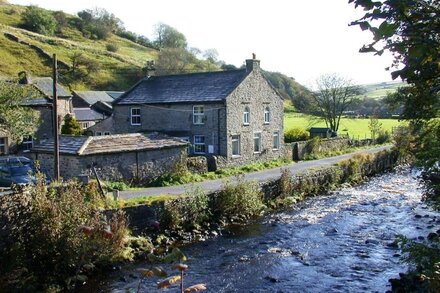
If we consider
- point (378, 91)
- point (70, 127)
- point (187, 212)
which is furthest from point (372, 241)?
point (378, 91)

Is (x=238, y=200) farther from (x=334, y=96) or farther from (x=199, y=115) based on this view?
(x=334, y=96)

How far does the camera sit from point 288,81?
4579 inches

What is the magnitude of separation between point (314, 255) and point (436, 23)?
49.5 feet

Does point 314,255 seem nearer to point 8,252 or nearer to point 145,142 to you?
point 8,252

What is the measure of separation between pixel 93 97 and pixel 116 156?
135ft

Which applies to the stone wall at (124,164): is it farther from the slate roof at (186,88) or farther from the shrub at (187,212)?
the shrub at (187,212)

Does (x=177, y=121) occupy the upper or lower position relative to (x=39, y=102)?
lower

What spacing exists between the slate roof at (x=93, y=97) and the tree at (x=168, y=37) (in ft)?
207

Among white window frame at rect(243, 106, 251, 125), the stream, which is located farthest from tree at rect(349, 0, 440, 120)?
white window frame at rect(243, 106, 251, 125)

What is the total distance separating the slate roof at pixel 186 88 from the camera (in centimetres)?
3622

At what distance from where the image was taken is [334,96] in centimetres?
6450

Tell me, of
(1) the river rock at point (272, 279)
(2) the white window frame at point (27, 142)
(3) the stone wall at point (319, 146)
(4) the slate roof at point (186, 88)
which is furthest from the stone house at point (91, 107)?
(1) the river rock at point (272, 279)

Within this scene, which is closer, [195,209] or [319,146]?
[195,209]

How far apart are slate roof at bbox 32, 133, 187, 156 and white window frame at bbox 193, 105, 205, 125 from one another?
4739 mm
